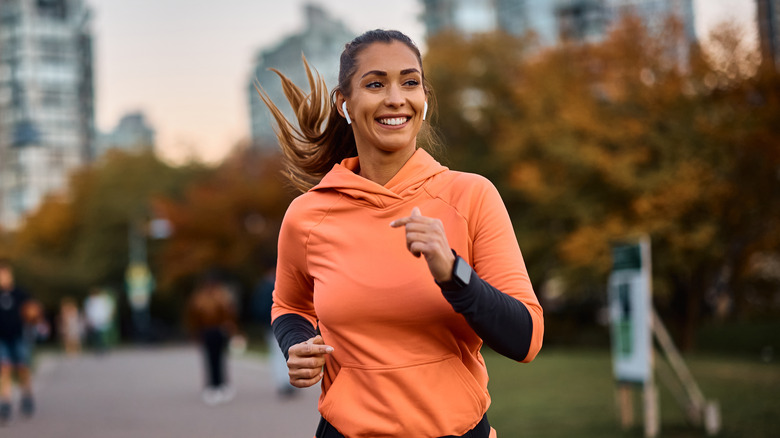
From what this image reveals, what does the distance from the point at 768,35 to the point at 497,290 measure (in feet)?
81.3

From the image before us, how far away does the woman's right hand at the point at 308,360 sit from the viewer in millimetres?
2172

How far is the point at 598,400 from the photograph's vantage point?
1273 centimetres

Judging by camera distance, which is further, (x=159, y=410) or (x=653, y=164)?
(x=653, y=164)

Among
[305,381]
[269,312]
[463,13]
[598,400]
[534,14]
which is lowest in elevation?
[598,400]

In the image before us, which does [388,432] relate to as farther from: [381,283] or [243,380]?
[243,380]

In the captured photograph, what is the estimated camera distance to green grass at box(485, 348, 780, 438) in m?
9.75

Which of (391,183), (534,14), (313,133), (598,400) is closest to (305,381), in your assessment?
(391,183)

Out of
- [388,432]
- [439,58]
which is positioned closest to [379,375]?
[388,432]

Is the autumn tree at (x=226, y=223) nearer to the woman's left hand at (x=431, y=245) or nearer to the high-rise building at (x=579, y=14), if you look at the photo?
the woman's left hand at (x=431, y=245)

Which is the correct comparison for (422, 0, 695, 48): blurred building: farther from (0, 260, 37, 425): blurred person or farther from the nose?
the nose

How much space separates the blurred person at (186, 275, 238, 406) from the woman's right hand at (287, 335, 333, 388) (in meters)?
12.1

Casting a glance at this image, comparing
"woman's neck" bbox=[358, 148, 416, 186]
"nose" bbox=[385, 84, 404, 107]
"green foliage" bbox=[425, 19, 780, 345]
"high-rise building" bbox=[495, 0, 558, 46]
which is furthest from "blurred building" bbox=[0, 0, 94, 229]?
"nose" bbox=[385, 84, 404, 107]

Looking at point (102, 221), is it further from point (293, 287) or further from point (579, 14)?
point (579, 14)

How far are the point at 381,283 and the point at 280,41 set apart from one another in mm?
143359
